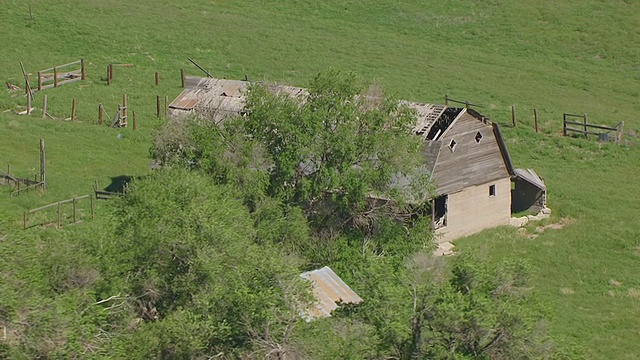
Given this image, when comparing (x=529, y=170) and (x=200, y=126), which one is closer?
(x=200, y=126)

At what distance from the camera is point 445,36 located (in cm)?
6969

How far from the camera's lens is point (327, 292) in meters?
28.1

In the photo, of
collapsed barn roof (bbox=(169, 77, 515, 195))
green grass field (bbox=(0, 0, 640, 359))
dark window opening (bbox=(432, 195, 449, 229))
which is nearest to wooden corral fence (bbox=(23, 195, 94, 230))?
green grass field (bbox=(0, 0, 640, 359))

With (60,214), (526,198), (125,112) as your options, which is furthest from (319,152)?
(125,112)

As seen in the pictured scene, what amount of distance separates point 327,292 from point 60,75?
111ft

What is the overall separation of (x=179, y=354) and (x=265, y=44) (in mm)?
43683

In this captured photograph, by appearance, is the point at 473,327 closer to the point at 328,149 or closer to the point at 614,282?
the point at 328,149

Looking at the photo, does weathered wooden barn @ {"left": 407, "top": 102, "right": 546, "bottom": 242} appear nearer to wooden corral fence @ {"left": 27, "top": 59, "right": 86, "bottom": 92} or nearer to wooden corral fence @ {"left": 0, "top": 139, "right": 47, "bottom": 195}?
wooden corral fence @ {"left": 0, "top": 139, "right": 47, "bottom": 195}

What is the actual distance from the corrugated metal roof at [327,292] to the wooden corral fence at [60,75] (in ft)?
100

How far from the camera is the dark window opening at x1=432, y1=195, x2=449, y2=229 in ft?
132

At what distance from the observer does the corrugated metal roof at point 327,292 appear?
26.8 metres

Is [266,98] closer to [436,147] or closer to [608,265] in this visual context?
[436,147]

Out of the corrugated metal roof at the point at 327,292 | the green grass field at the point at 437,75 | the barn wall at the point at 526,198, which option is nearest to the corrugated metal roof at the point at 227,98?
the green grass field at the point at 437,75

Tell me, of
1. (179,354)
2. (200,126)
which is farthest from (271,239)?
(179,354)
